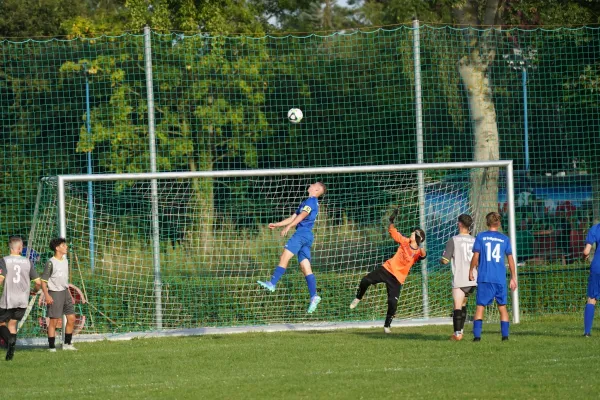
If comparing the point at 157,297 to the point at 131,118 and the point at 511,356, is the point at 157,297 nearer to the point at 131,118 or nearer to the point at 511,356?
the point at 131,118

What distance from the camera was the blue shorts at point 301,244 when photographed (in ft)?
44.4

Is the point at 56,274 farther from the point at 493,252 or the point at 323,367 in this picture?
the point at 493,252

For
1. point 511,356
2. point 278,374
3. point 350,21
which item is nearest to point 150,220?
point 278,374

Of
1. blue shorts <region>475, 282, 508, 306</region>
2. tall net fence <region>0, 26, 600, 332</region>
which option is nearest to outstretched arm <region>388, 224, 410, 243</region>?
blue shorts <region>475, 282, 508, 306</region>

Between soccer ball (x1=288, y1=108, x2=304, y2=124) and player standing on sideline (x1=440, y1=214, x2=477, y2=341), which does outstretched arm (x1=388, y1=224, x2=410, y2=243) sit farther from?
soccer ball (x1=288, y1=108, x2=304, y2=124)

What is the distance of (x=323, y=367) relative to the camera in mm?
10852

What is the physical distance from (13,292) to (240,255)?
14.8ft

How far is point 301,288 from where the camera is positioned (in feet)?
53.0

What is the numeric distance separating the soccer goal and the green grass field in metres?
1.27

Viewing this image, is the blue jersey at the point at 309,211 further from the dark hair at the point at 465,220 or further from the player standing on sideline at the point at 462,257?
the dark hair at the point at 465,220

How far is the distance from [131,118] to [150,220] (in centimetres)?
303

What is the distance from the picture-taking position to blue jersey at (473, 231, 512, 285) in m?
12.3

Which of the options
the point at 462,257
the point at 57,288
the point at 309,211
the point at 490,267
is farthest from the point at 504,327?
the point at 57,288

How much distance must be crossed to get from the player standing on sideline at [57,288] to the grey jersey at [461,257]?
5373 mm
